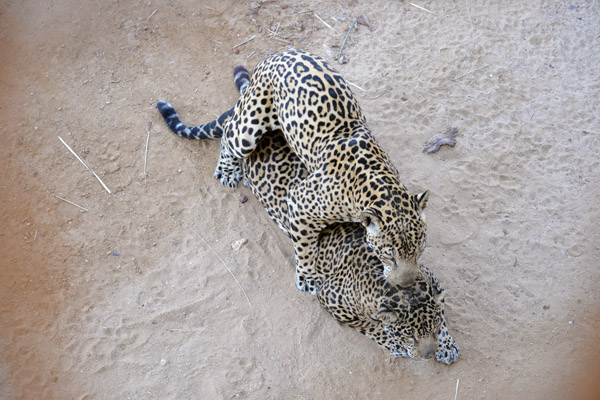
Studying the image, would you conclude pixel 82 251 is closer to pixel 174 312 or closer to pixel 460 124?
pixel 174 312

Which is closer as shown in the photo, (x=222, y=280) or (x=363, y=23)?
(x=222, y=280)

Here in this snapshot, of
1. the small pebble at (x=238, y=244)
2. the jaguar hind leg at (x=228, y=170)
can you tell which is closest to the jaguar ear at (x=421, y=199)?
the small pebble at (x=238, y=244)

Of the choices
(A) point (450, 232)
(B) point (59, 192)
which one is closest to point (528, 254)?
(A) point (450, 232)

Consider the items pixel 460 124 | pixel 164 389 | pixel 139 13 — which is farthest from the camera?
pixel 139 13

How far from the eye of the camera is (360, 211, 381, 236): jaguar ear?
4656 mm

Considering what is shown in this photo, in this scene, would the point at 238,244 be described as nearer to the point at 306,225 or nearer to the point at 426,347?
the point at 306,225

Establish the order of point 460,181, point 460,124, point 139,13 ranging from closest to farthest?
point 460,181 → point 460,124 → point 139,13

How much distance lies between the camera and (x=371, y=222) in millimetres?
4770

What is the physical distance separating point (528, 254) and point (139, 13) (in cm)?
666

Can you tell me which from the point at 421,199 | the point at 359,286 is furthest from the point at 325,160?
the point at 359,286

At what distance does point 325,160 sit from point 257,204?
1.69 m

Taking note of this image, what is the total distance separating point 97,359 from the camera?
564 centimetres

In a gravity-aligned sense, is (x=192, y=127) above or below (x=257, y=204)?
above

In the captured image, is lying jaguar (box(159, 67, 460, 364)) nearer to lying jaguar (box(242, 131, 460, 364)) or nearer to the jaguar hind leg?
lying jaguar (box(242, 131, 460, 364))
